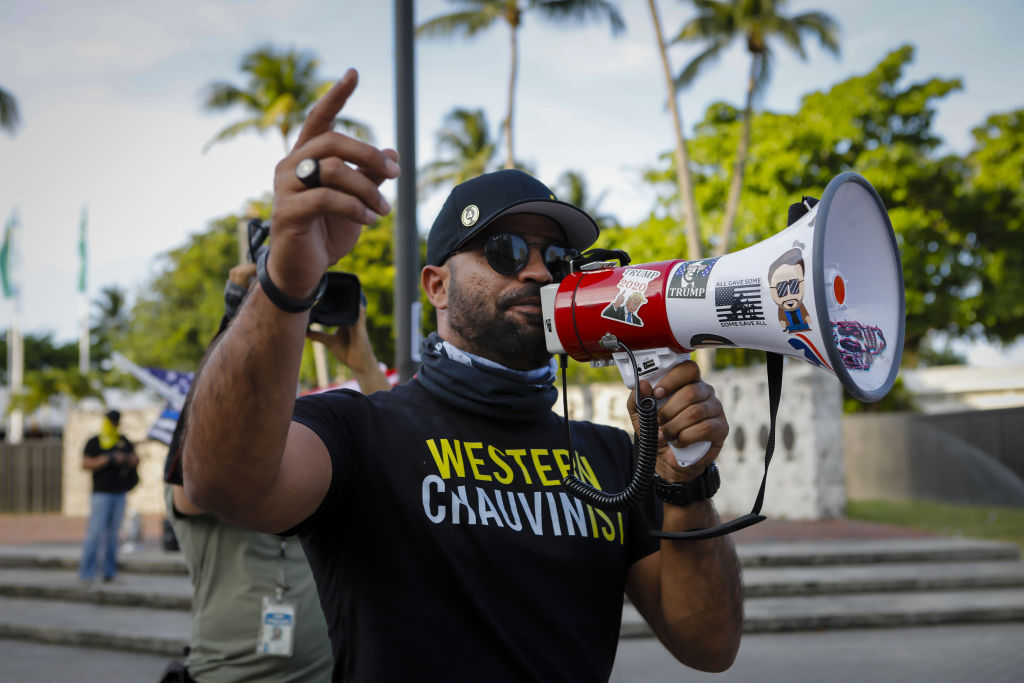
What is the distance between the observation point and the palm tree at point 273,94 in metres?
24.5

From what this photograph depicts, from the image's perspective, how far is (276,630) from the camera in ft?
9.28

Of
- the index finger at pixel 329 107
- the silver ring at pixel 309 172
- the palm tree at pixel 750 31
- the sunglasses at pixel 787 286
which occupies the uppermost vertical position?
the palm tree at pixel 750 31

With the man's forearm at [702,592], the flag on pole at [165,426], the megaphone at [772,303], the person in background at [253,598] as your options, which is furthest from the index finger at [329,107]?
the flag on pole at [165,426]

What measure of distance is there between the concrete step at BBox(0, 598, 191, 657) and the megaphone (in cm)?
650

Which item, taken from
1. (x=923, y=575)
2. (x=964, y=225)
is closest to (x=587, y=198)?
(x=964, y=225)

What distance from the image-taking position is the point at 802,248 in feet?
4.89

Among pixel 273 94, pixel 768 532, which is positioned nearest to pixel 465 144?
pixel 273 94

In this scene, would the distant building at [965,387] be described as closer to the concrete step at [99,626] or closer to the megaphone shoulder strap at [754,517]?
the concrete step at [99,626]

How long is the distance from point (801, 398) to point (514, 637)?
43.8 ft

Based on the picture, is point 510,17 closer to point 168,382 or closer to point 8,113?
point 8,113

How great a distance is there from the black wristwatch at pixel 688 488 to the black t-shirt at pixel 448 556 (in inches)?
6.2

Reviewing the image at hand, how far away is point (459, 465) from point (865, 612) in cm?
733

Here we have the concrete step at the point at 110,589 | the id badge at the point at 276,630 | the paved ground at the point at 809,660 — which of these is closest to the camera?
the id badge at the point at 276,630

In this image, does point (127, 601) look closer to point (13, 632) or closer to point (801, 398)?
point (13, 632)
